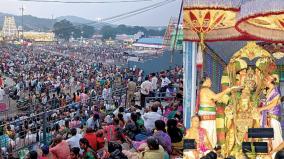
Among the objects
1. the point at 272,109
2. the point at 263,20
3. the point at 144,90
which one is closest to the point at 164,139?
the point at 272,109

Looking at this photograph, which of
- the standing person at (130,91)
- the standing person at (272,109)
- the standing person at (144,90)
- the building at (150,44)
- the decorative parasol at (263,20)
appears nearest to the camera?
the decorative parasol at (263,20)

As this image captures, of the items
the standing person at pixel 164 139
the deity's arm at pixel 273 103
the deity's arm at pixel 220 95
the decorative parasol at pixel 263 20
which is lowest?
the standing person at pixel 164 139

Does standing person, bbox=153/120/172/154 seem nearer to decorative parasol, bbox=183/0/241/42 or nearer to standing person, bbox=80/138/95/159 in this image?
standing person, bbox=80/138/95/159

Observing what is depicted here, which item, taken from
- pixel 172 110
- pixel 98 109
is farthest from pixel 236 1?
pixel 98 109

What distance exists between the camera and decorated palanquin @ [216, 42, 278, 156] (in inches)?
279

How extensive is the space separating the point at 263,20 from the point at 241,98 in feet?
4.31

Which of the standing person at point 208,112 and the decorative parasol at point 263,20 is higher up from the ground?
the decorative parasol at point 263,20

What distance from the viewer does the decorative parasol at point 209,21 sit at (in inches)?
279

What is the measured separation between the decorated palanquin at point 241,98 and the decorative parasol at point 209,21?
0.47 m

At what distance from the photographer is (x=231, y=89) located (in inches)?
275

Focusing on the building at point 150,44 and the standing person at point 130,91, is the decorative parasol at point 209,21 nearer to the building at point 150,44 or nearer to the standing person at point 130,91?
the standing person at point 130,91

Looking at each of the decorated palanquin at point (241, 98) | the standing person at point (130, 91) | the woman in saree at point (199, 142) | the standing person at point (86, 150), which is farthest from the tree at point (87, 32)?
the woman in saree at point (199, 142)

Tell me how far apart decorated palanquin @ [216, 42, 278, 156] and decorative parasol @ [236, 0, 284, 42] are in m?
0.33

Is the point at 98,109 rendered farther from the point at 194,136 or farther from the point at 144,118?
the point at 194,136
